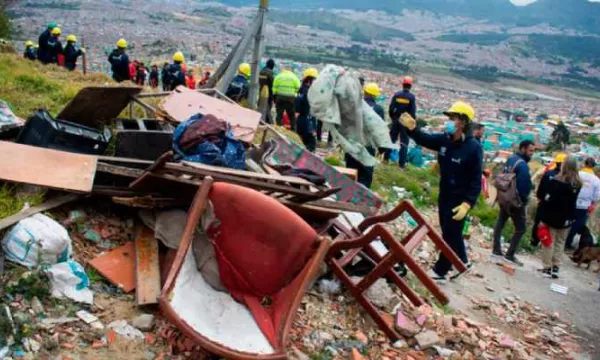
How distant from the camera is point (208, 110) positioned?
516cm

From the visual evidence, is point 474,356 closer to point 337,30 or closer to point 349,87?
point 349,87

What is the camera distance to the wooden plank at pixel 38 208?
9.98ft

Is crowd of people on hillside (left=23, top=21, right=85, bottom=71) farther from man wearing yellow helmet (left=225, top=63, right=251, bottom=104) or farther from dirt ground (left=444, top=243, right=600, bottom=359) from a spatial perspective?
dirt ground (left=444, top=243, right=600, bottom=359)

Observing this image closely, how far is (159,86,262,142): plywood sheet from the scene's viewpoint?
5047 mm

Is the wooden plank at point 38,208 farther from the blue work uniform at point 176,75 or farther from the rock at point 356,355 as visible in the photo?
the blue work uniform at point 176,75

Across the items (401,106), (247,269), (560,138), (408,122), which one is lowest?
(560,138)

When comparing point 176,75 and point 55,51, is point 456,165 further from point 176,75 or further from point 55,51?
point 55,51

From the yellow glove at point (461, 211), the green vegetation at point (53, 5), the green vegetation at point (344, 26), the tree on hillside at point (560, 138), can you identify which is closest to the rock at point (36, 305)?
the yellow glove at point (461, 211)

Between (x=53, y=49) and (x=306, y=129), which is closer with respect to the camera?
(x=306, y=129)

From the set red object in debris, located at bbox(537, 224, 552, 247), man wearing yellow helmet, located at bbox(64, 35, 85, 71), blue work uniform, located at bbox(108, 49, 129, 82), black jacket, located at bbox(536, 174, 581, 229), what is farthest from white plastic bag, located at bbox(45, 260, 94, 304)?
man wearing yellow helmet, located at bbox(64, 35, 85, 71)

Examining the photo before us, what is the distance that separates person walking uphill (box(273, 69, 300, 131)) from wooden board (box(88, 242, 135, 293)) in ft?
19.2

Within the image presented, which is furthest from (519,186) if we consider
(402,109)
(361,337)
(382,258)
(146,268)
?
(146,268)

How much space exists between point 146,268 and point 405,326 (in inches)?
67.6

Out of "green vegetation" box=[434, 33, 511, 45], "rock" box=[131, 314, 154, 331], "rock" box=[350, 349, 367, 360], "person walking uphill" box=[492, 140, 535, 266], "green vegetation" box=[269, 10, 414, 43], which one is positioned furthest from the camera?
"green vegetation" box=[269, 10, 414, 43]
